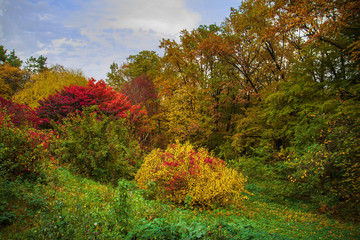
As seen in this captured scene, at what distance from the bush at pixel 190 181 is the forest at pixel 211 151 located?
4 cm

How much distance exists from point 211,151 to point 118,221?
6.38 meters

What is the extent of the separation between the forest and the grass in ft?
0.10

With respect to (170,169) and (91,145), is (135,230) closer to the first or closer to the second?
(170,169)

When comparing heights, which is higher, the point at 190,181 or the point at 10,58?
the point at 10,58

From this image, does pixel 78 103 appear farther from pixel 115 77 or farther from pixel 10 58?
pixel 10 58

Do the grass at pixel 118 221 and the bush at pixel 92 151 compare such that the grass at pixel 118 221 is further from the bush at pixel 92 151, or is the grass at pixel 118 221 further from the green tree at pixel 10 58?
the green tree at pixel 10 58

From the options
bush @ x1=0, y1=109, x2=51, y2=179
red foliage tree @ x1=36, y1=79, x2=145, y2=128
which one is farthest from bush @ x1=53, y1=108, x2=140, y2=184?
red foliage tree @ x1=36, y1=79, x2=145, y2=128

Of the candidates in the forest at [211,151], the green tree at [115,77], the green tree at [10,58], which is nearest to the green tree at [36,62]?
the green tree at [10,58]

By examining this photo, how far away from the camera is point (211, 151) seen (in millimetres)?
9664

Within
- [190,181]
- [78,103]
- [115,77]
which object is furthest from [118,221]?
[115,77]

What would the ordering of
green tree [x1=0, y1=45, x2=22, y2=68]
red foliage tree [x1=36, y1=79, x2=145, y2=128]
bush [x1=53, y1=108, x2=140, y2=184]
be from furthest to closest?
1. green tree [x1=0, y1=45, x2=22, y2=68]
2. red foliage tree [x1=36, y1=79, x2=145, y2=128]
3. bush [x1=53, y1=108, x2=140, y2=184]

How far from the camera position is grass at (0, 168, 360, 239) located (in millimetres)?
3324

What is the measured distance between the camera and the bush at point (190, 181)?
6.19 metres

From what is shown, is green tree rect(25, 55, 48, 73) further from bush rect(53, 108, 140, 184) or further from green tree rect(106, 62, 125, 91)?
bush rect(53, 108, 140, 184)
